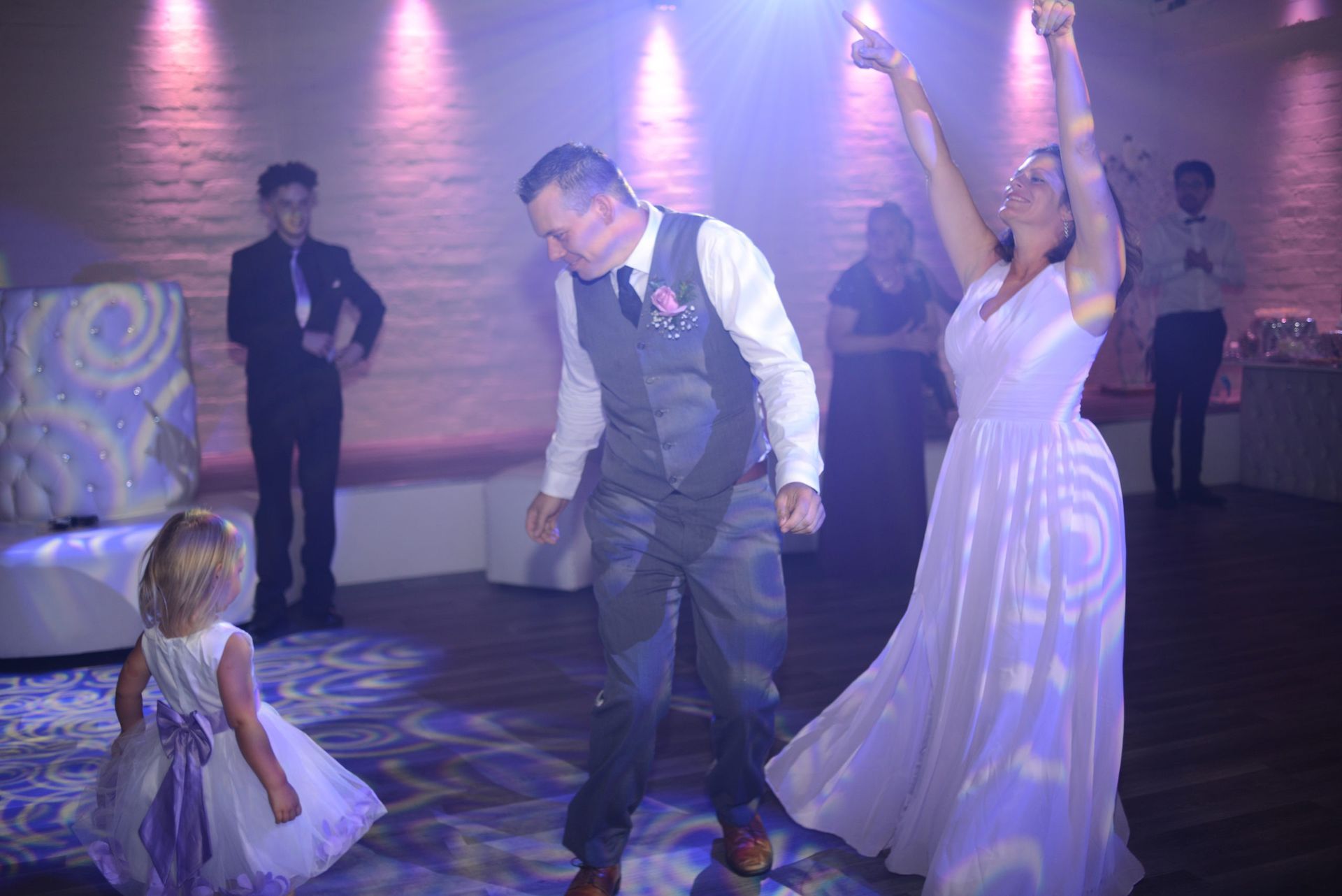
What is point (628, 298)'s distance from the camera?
2.23 m

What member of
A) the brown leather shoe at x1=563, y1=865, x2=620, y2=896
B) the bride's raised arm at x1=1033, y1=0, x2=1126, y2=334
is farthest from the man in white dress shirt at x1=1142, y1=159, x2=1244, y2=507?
the brown leather shoe at x1=563, y1=865, x2=620, y2=896

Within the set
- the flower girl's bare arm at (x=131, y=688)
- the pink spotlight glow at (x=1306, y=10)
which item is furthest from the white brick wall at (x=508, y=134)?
the flower girl's bare arm at (x=131, y=688)

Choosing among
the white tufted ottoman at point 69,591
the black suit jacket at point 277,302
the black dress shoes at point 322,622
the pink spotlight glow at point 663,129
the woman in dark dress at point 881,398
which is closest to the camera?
the white tufted ottoman at point 69,591

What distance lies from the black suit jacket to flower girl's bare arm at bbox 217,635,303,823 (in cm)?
234

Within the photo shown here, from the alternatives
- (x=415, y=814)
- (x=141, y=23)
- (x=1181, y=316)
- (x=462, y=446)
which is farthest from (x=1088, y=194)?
(x=141, y=23)

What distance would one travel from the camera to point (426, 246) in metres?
7.75

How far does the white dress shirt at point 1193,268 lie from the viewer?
19.2 ft

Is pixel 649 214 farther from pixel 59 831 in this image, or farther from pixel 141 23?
pixel 141 23

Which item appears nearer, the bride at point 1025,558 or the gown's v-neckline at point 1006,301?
the bride at point 1025,558

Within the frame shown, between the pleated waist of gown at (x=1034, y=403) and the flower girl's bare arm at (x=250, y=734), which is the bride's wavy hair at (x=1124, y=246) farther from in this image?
the flower girl's bare arm at (x=250, y=734)

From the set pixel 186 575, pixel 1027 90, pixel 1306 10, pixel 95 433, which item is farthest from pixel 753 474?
pixel 1027 90

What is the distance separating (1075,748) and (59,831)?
7.73 feet

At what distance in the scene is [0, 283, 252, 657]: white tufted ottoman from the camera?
13.6 feet

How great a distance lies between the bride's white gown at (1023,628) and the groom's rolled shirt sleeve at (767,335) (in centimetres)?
40
